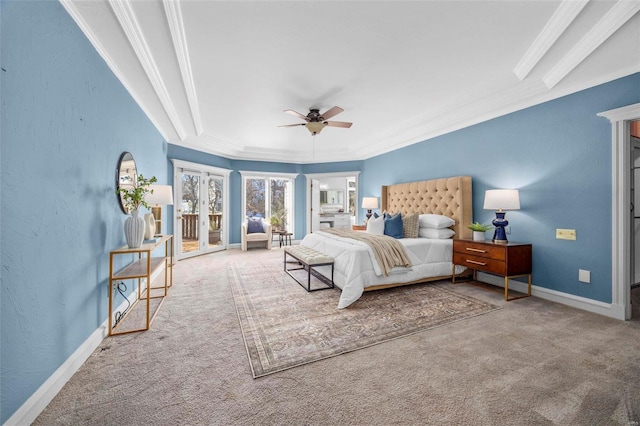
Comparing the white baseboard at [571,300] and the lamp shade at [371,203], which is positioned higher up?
the lamp shade at [371,203]

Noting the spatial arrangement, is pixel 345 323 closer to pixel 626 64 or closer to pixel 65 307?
pixel 65 307

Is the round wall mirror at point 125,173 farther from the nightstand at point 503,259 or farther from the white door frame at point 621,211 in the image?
the white door frame at point 621,211

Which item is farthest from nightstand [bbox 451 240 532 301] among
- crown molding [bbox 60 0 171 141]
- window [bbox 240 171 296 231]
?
window [bbox 240 171 296 231]

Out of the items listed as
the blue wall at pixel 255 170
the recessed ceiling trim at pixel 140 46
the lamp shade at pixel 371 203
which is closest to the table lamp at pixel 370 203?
the lamp shade at pixel 371 203

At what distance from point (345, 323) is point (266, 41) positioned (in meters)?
2.75

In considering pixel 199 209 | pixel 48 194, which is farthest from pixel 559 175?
pixel 199 209

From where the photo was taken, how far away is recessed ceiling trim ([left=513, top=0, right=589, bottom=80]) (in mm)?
2094

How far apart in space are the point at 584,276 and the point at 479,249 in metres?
1.01

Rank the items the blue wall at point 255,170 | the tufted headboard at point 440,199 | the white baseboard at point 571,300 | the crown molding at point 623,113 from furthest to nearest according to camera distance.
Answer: the blue wall at point 255,170 → the tufted headboard at point 440,199 → the white baseboard at point 571,300 → the crown molding at point 623,113

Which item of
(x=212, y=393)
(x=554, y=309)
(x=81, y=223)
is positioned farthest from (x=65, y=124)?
(x=554, y=309)

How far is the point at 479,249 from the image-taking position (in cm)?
347

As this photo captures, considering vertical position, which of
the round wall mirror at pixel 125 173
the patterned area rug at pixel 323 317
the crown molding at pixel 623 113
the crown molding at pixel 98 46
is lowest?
the patterned area rug at pixel 323 317

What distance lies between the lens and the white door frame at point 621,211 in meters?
2.64

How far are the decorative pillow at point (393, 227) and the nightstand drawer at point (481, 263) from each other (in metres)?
0.86
